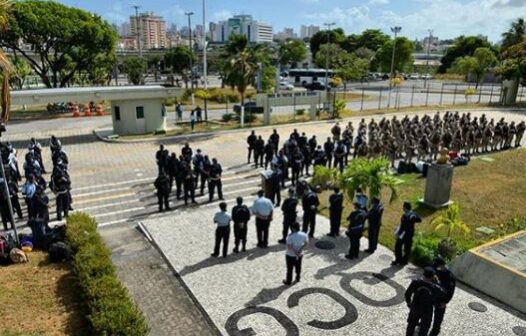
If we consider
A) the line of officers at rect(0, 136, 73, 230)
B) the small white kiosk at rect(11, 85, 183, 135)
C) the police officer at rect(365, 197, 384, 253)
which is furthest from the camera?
the small white kiosk at rect(11, 85, 183, 135)

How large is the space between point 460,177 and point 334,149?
17.3 ft

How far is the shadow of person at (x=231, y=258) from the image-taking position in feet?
33.7

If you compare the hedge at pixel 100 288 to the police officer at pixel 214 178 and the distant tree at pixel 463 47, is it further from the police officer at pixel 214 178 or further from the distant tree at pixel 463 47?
the distant tree at pixel 463 47

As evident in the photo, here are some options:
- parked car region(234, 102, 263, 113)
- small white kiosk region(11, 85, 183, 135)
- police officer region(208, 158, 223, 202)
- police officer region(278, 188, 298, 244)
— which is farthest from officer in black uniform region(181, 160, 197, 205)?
parked car region(234, 102, 263, 113)

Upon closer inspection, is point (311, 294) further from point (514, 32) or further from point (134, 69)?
point (514, 32)

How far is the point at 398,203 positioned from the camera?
1497 centimetres

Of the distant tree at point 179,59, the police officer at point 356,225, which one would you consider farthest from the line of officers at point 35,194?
the distant tree at point 179,59

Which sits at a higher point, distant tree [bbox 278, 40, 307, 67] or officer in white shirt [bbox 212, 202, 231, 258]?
distant tree [bbox 278, 40, 307, 67]

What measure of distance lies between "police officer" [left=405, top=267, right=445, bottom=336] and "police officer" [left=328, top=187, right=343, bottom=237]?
14.4 feet

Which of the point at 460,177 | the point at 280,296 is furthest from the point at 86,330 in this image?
the point at 460,177

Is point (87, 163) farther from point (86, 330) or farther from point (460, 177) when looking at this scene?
point (460, 177)

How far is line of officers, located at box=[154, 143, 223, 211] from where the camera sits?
14.3 m

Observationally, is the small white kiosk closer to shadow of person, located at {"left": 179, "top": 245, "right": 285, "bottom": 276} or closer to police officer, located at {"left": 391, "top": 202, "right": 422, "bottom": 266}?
shadow of person, located at {"left": 179, "top": 245, "right": 285, "bottom": 276}

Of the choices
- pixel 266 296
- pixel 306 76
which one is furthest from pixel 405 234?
pixel 306 76
